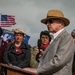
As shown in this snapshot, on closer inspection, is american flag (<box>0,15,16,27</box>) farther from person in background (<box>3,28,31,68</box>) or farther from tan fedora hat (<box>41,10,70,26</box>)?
tan fedora hat (<box>41,10,70,26</box>)

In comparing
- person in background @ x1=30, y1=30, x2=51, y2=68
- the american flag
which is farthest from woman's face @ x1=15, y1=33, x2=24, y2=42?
the american flag

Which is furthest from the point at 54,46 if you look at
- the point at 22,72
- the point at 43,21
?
the point at 22,72

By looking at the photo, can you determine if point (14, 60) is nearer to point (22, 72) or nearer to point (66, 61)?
point (22, 72)

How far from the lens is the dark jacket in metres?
8.19

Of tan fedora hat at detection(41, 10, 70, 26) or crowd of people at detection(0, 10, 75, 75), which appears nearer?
crowd of people at detection(0, 10, 75, 75)

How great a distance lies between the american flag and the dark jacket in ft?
39.7

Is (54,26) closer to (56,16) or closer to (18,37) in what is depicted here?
(56,16)

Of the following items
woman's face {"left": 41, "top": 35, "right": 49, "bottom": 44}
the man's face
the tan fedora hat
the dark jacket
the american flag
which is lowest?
the american flag

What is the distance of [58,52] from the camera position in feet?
16.4

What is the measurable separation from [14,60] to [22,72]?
156 cm

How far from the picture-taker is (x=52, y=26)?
5234 mm

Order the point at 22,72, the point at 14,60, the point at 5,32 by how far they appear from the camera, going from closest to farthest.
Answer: the point at 22,72 → the point at 14,60 → the point at 5,32

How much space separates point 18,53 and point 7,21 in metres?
13.3

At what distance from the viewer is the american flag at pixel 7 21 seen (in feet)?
67.9
